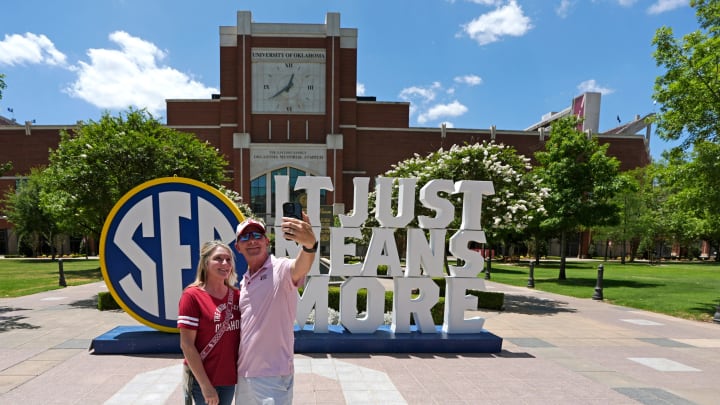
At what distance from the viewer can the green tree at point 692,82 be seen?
439 inches

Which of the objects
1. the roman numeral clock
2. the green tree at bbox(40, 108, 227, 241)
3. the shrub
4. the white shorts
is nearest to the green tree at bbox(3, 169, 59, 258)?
the roman numeral clock

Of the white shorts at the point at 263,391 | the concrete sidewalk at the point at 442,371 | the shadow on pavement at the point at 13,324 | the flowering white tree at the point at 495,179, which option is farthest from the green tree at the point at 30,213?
the white shorts at the point at 263,391

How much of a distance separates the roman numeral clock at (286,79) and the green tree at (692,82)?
104ft

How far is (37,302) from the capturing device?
11992mm

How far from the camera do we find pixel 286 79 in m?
39.0

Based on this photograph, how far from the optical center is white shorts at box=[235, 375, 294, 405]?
7.66 ft

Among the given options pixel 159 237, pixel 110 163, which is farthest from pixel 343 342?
pixel 110 163

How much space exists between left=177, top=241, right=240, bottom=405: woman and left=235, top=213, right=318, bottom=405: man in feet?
0.25

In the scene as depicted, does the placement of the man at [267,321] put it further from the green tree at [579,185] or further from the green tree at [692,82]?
the green tree at [579,185]

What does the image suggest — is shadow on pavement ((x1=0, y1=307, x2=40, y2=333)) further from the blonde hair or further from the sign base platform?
the blonde hair

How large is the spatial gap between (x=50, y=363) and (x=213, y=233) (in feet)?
10.9

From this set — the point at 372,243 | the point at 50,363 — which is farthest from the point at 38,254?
the point at 372,243

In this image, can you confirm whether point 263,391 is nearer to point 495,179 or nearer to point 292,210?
point 292,210

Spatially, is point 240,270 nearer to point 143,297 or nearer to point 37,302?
point 143,297
